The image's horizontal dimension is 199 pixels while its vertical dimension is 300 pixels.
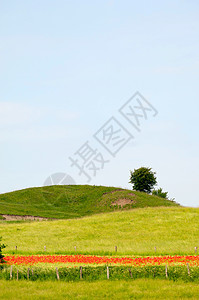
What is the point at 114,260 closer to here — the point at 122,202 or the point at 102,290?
the point at 102,290

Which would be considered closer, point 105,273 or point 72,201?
point 105,273

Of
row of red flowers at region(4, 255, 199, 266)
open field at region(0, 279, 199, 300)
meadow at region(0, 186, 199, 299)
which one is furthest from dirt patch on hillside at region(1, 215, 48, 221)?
open field at region(0, 279, 199, 300)

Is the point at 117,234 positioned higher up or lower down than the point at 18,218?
lower down

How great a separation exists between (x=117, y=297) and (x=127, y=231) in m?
36.1

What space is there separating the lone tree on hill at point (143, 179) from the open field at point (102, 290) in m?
100

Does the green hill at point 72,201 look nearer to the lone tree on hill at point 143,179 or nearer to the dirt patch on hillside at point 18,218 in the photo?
the dirt patch on hillside at point 18,218

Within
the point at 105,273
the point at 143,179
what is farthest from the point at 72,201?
the point at 105,273

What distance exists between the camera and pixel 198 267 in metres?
31.0

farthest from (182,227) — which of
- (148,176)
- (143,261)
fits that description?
(148,176)

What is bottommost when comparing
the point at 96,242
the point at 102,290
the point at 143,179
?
the point at 102,290

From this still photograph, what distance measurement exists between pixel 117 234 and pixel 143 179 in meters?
70.9

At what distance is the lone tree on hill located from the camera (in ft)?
425

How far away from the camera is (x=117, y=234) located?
6003 centimetres

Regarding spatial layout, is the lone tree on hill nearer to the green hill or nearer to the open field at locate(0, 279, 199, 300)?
the green hill
